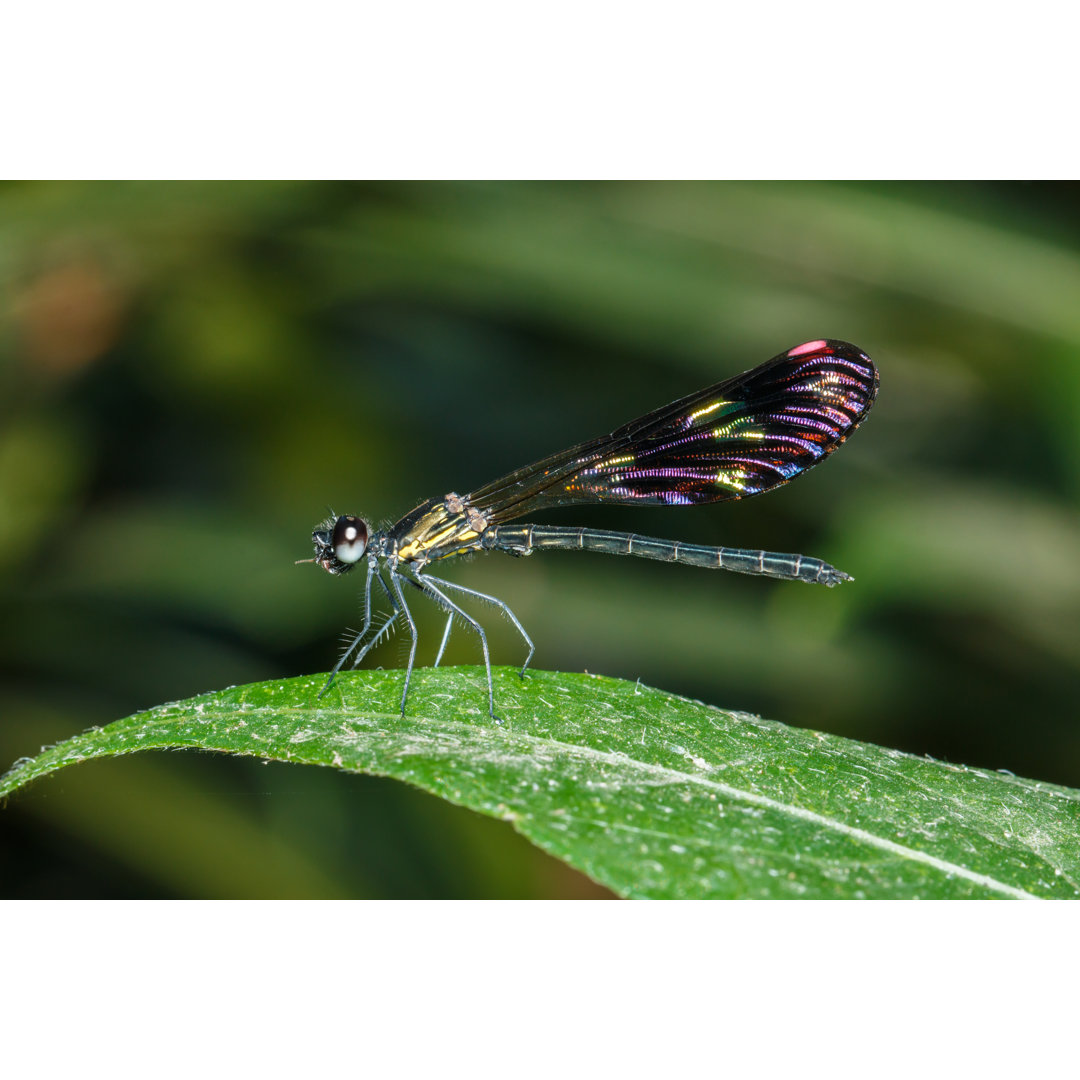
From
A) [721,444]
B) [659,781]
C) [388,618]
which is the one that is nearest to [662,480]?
[721,444]

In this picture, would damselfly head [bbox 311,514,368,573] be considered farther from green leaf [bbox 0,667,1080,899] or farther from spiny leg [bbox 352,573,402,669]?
green leaf [bbox 0,667,1080,899]

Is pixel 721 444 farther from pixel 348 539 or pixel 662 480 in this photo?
pixel 348 539

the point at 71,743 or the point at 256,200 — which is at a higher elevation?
the point at 256,200

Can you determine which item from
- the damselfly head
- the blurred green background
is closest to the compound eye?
the damselfly head

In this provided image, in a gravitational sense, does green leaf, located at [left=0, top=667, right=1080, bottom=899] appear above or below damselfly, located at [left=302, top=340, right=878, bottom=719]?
below

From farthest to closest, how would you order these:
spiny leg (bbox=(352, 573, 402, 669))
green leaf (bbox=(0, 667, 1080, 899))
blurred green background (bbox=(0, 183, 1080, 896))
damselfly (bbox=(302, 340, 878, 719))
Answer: blurred green background (bbox=(0, 183, 1080, 896)), damselfly (bbox=(302, 340, 878, 719)), spiny leg (bbox=(352, 573, 402, 669)), green leaf (bbox=(0, 667, 1080, 899))

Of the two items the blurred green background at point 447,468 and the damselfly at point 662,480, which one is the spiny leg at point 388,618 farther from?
the blurred green background at point 447,468

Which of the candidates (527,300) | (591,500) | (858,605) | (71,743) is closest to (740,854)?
(71,743)

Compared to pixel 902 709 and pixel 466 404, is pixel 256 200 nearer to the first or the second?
pixel 466 404
